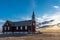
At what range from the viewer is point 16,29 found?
57688mm

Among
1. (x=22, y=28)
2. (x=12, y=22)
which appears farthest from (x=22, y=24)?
(x=12, y=22)

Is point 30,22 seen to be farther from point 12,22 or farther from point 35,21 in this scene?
point 12,22

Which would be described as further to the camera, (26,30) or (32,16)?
(32,16)

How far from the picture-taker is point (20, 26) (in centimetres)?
5644

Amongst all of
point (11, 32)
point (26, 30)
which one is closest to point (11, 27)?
point (11, 32)

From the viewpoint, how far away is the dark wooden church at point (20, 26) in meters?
56.0

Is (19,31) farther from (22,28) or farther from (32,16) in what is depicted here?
(32,16)

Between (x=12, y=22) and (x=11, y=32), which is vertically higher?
(x=12, y=22)

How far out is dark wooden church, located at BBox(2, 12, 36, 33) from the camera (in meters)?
56.0

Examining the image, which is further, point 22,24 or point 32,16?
point 32,16

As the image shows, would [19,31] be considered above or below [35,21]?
below

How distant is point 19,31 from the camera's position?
186 feet

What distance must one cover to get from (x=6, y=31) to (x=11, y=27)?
7.69 ft

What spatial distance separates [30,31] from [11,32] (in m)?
7.31
